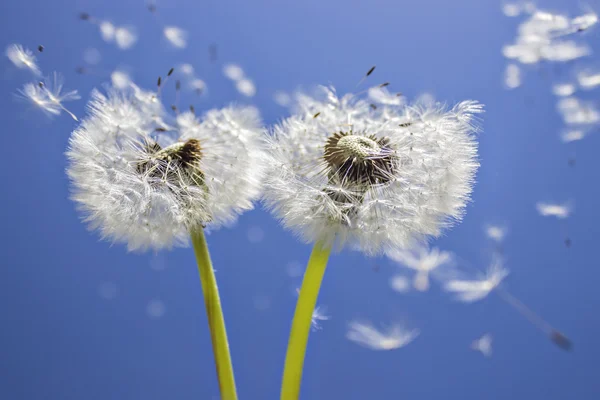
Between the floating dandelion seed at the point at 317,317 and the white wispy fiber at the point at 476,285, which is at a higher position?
the floating dandelion seed at the point at 317,317

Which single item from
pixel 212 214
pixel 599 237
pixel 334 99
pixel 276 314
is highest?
pixel 334 99

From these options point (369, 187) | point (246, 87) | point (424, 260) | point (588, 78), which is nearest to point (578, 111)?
point (588, 78)

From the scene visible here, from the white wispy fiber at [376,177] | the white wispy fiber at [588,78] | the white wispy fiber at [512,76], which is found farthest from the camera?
the white wispy fiber at [512,76]

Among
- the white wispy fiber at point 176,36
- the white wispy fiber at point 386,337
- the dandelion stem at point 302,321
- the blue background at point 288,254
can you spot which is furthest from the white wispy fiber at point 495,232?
the white wispy fiber at point 176,36

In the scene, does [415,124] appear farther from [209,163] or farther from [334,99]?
[209,163]

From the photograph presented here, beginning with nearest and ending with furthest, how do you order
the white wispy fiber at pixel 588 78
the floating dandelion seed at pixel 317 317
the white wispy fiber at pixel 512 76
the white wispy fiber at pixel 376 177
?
the white wispy fiber at pixel 376 177 → the floating dandelion seed at pixel 317 317 → the white wispy fiber at pixel 588 78 → the white wispy fiber at pixel 512 76

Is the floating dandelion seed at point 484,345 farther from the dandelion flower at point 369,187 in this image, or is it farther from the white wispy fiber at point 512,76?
the white wispy fiber at point 512,76

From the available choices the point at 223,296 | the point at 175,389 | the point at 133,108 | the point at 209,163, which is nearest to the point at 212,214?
the point at 209,163
